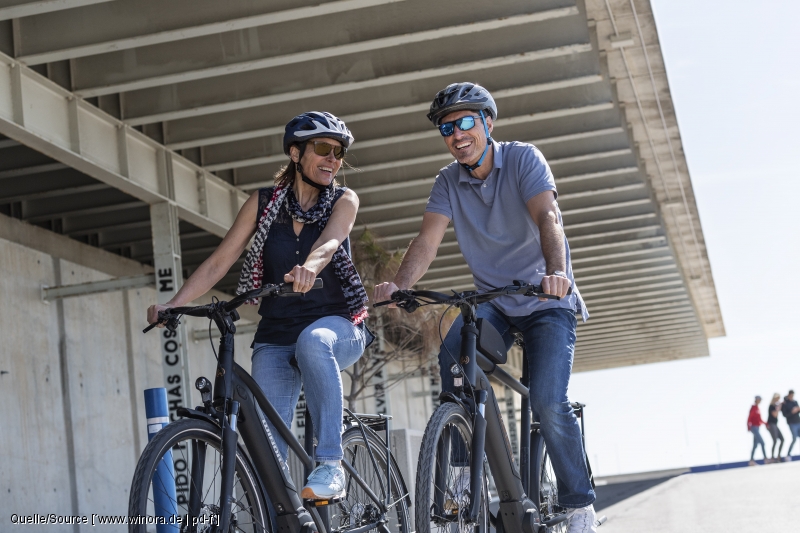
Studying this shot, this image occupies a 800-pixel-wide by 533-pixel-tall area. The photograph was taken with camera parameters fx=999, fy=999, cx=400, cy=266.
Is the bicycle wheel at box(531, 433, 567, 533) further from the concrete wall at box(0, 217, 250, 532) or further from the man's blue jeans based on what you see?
the concrete wall at box(0, 217, 250, 532)

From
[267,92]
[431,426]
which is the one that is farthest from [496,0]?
[431,426]

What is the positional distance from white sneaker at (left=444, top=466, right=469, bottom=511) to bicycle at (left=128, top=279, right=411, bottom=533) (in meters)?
0.47

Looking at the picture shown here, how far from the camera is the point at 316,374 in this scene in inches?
153

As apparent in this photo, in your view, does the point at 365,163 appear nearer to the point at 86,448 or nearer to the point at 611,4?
the point at 611,4

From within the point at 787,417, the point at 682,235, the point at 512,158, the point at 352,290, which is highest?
the point at 682,235

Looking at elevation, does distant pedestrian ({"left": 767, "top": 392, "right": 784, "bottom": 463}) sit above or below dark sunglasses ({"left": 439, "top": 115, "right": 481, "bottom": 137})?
below

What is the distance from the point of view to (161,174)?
469 inches

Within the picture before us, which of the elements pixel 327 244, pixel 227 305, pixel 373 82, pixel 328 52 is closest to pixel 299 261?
pixel 327 244

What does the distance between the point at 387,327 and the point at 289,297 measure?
395 inches

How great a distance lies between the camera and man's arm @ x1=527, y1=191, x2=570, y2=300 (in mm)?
4168

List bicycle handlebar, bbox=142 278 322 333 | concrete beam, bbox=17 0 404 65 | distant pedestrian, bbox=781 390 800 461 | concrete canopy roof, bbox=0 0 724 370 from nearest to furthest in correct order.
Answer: bicycle handlebar, bbox=142 278 322 333 → concrete beam, bbox=17 0 404 65 → concrete canopy roof, bbox=0 0 724 370 → distant pedestrian, bbox=781 390 800 461

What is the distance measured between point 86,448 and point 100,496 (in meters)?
0.73

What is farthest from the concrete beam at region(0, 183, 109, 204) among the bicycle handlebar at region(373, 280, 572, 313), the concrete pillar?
the bicycle handlebar at region(373, 280, 572, 313)

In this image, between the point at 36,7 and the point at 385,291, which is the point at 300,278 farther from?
the point at 36,7
